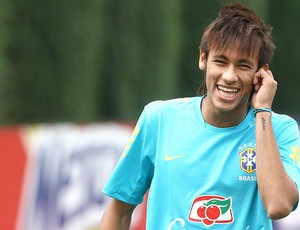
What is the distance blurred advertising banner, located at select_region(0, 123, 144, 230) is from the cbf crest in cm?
460

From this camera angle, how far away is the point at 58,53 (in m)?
16.7

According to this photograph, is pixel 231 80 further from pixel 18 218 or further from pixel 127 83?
pixel 127 83

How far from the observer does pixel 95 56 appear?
56.1 feet

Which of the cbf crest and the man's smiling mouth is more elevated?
the man's smiling mouth

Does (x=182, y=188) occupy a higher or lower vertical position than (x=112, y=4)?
lower

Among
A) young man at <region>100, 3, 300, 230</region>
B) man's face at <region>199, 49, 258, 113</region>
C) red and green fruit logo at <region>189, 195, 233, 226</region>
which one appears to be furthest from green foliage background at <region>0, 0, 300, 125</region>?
red and green fruit logo at <region>189, 195, 233, 226</region>

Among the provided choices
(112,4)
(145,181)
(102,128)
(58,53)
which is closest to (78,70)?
(58,53)

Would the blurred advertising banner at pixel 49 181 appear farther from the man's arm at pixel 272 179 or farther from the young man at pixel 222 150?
the man's arm at pixel 272 179

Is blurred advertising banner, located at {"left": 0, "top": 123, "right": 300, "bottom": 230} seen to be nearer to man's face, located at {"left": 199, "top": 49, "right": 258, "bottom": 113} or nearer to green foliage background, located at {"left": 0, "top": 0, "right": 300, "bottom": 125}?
man's face, located at {"left": 199, "top": 49, "right": 258, "bottom": 113}

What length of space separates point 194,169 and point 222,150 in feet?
0.52

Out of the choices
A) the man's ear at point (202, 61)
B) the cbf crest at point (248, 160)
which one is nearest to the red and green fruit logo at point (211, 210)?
the cbf crest at point (248, 160)

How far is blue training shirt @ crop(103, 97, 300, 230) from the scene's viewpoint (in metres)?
4.35

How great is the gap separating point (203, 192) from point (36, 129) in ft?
15.7

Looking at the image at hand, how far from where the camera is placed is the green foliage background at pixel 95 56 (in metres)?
16.4
